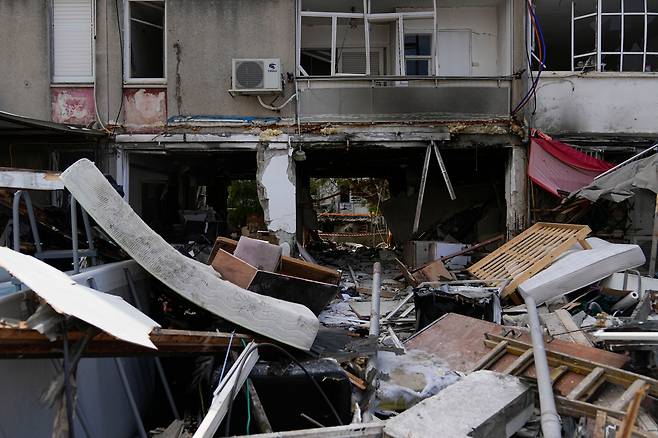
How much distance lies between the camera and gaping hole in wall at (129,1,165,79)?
1005 cm

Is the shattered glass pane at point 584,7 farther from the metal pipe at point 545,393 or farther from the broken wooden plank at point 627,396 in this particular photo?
the broken wooden plank at point 627,396

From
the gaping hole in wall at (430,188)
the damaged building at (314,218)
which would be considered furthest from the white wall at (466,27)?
the gaping hole in wall at (430,188)

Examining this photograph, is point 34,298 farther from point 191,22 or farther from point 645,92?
point 645,92

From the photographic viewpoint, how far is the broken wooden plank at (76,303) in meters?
2.52

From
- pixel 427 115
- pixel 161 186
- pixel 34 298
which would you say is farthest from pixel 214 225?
pixel 34 298

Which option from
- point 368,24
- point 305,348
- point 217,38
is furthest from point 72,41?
point 305,348

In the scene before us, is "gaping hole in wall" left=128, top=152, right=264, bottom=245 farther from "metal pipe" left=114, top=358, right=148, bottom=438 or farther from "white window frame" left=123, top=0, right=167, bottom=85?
"metal pipe" left=114, top=358, right=148, bottom=438

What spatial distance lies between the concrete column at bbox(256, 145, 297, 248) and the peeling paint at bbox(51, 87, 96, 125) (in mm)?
3408

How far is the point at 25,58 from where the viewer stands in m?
9.73

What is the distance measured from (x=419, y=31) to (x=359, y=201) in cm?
2249

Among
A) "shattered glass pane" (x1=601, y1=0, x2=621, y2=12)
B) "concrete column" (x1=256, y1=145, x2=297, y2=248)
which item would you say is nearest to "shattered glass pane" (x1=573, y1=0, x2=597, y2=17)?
"shattered glass pane" (x1=601, y1=0, x2=621, y2=12)

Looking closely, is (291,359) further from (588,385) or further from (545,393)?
(588,385)

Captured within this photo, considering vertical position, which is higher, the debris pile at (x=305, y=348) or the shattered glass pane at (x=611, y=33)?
the shattered glass pane at (x=611, y=33)

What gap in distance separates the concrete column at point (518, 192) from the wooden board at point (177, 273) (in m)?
6.79
